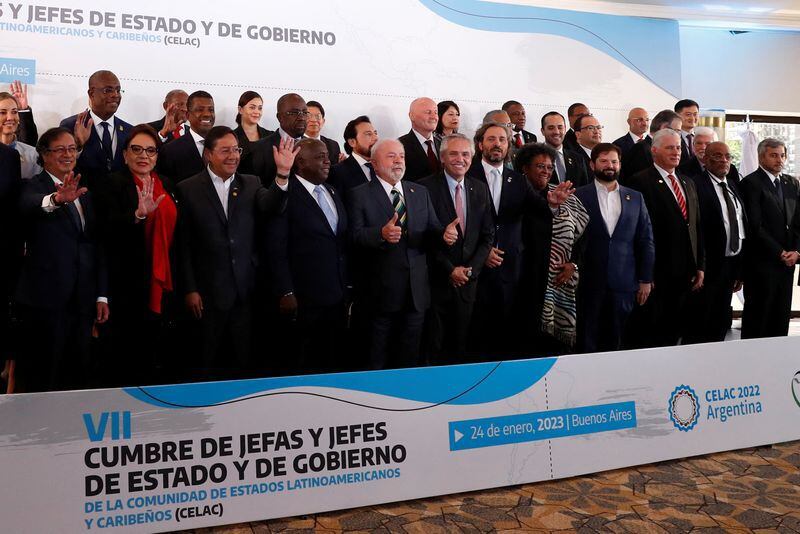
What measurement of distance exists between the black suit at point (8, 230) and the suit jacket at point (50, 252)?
0.06m

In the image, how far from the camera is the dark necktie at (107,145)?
3977 mm

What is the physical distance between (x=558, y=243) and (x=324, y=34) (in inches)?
72.1

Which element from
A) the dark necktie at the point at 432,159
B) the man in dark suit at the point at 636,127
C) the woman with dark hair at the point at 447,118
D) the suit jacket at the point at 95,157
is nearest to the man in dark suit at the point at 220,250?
the suit jacket at the point at 95,157

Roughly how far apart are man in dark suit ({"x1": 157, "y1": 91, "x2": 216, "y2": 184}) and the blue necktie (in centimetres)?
60

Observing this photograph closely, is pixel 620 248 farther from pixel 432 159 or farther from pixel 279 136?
pixel 279 136

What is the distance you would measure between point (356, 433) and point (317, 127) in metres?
1.85

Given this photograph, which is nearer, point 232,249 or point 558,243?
point 232,249

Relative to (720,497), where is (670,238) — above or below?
above

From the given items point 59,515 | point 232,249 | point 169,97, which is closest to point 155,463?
point 59,515

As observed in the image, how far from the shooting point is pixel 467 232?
4398 mm

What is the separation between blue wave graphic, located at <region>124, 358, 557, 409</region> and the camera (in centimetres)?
328

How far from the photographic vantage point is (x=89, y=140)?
396 centimetres

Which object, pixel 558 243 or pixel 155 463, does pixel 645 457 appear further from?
pixel 155 463

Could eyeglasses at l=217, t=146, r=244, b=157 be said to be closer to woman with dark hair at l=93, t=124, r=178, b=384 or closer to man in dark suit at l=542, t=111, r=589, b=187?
woman with dark hair at l=93, t=124, r=178, b=384
